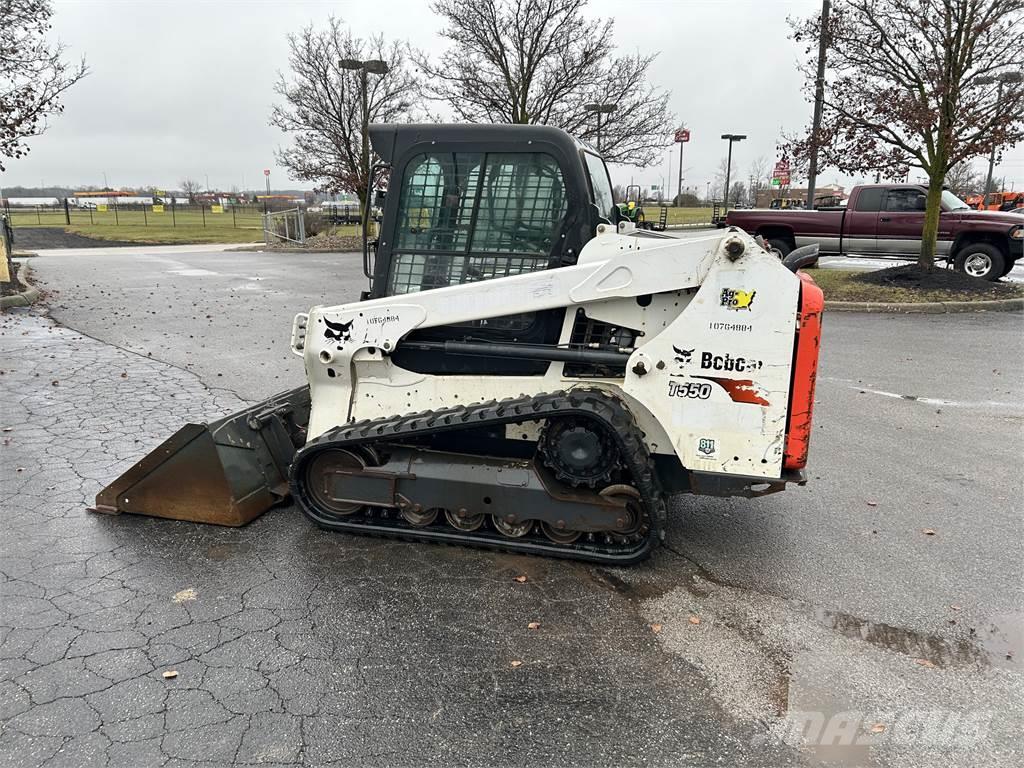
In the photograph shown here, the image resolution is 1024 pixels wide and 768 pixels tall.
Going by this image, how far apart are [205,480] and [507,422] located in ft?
6.30

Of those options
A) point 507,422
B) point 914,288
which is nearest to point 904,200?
point 914,288

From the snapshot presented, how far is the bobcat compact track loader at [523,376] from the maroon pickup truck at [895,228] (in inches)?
485

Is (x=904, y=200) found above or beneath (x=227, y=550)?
above

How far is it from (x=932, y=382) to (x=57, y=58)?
577 inches

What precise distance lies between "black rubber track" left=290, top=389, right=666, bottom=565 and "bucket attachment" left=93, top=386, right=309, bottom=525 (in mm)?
385

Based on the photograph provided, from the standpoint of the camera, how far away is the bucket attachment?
421cm

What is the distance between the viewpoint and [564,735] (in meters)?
2.61

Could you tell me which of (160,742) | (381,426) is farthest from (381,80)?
(160,742)

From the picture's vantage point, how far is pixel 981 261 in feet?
47.4

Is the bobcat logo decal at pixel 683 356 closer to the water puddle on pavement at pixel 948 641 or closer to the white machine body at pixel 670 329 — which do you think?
the white machine body at pixel 670 329

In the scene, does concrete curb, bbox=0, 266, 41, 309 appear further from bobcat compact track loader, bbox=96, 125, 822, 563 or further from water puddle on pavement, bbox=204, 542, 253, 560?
water puddle on pavement, bbox=204, 542, 253, 560

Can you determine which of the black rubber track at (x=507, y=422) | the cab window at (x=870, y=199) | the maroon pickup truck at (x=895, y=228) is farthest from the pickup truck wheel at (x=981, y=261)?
the black rubber track at (x=507, y=422)

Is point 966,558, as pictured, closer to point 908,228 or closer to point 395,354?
point 395,354

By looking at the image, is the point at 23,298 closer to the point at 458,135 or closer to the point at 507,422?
the point at 458,135
